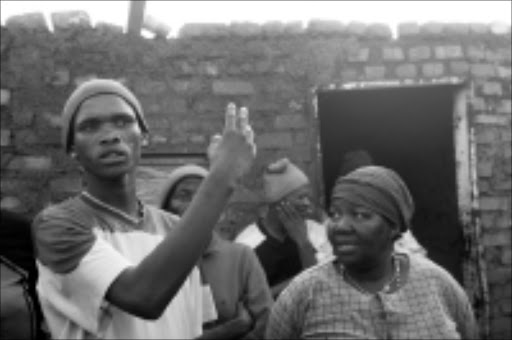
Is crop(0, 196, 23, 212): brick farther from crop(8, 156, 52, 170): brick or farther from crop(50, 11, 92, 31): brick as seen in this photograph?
crop(50, 11, 92, 31): brick

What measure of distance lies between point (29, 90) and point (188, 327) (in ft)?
12.1

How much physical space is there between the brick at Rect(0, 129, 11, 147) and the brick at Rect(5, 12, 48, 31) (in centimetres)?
71

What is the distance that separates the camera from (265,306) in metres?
3.47

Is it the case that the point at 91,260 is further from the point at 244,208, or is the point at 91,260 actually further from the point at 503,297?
the point at 503,297

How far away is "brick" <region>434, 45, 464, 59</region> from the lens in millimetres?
5789

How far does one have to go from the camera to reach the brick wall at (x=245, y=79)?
533cm

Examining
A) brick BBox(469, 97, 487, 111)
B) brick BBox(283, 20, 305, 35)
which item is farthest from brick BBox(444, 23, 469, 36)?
brick BBox(283, 20, 305, 35)

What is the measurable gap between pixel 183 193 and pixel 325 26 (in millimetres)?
2244

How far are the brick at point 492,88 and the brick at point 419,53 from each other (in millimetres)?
516

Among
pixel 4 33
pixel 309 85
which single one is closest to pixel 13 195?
pixel 4 33

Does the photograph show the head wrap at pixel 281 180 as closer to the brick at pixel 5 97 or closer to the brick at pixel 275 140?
the brick at pixel 275 140

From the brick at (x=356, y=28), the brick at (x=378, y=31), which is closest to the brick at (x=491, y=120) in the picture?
the brick at (x=378, y=31)

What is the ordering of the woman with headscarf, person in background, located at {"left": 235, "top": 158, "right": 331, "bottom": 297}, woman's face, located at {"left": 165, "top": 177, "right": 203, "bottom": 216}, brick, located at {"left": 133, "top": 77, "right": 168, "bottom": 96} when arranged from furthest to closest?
brick, located at {"left": 133, "top": 77, "right": 168, "bottom": 96} < person in background, located at {"left": 235, "top": 158, "right": 331, "bottom": 297} < woman's face, located at {"left": 165, "top": 177, "right": 203, "bottom": 216} < the woman with headscarf

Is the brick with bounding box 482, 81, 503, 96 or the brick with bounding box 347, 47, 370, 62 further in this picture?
the brick with bounding box 482, 81, 503, 96
